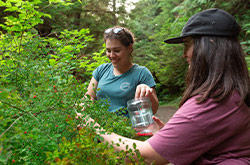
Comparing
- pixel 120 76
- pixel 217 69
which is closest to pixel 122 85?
pixel 120 76

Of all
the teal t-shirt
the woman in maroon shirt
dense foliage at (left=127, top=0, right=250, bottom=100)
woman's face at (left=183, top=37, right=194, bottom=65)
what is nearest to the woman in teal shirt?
the teal t-shirt

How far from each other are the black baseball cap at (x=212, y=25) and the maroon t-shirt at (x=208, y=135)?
1.26ft

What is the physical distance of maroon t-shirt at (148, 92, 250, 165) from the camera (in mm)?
1083

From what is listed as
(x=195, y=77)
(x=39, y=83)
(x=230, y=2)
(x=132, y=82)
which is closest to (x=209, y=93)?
(x=195, y=77)

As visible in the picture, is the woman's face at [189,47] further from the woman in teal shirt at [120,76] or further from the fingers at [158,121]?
the woman in teal shirt at [120,76]

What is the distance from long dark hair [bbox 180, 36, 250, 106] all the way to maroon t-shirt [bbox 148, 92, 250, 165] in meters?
0.06

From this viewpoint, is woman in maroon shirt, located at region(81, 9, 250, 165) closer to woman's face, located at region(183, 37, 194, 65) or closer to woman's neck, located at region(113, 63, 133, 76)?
woman's face, located at region(183, 37, 194, 65)

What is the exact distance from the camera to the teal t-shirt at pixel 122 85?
2.29m

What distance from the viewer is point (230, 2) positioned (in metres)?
A: 6.36

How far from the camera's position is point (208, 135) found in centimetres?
109

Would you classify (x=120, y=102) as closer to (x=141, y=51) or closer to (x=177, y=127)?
(x=177, y=127)

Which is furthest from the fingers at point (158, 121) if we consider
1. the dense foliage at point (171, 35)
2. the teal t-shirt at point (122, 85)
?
the dense foliage at point (171, 35)

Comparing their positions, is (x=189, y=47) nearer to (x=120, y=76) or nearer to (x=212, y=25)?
(x=212, y=25)

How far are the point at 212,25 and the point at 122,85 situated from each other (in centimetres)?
129
